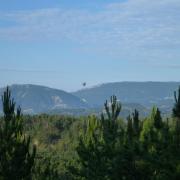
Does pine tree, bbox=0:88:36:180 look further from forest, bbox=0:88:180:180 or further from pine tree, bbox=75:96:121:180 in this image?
pine tree, bbox=75:96:121:180

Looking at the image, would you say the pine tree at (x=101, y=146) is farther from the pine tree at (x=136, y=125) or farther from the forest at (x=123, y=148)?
the pine tree at (x=136, y=125)

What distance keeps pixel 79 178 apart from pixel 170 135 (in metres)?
23.0

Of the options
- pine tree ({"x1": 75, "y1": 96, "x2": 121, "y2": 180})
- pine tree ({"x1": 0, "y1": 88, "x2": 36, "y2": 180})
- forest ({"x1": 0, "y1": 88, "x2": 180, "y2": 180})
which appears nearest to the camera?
forest ({"x1": 0, "y1": 88, "x2": 180, "y2": 180})

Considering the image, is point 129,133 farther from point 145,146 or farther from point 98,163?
point 98,163

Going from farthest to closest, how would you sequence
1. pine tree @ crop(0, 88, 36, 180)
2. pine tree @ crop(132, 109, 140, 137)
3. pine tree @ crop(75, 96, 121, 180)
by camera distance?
pine tree @ crop(75, 96, 121, 180) → pine tree @ crop(132, 109, 140, 137) → pine tree @ crop(0, 88, 36, 180)

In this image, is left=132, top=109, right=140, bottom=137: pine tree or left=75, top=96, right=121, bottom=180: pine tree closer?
left=132, top=109, right=140, bottom=137: pine tree

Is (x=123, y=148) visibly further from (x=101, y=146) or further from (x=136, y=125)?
(x=101, y=146)

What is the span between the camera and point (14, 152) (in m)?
29.5

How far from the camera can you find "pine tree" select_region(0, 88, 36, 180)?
2945 cm

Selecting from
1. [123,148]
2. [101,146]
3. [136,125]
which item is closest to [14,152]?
[123,148]

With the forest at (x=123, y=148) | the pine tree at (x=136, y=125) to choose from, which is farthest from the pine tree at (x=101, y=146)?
the pine tree at (x=136, y=125)

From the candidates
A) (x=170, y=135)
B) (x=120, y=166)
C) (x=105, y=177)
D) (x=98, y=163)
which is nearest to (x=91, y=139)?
(x=98, y=163)

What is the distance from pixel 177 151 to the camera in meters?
20.9

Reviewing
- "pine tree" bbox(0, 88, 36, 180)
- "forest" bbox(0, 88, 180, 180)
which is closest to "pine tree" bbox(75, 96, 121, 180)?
"forest" bbox(0, 88, 180, 180)
